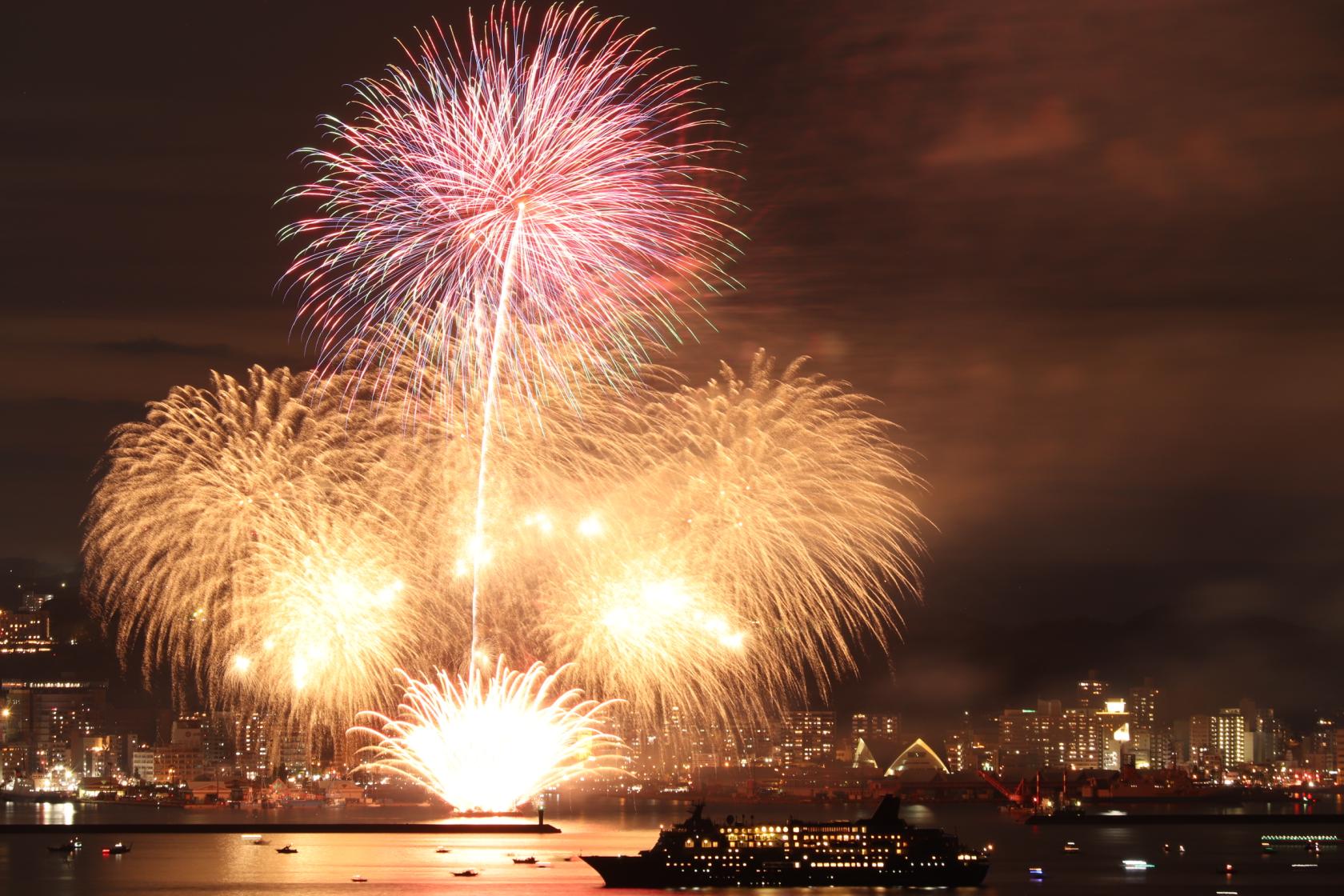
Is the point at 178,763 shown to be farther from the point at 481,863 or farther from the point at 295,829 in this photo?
the point at 481,863

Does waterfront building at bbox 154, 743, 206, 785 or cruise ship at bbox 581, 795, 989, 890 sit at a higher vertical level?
cruise ship at bbox 581, 795, 989, 890

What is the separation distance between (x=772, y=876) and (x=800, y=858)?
130 cm

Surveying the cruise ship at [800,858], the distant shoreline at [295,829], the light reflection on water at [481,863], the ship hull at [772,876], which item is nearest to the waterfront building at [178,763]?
the light reflection on water at [481,863]

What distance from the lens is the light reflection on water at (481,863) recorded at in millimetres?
72000

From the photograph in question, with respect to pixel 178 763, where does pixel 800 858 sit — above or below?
above

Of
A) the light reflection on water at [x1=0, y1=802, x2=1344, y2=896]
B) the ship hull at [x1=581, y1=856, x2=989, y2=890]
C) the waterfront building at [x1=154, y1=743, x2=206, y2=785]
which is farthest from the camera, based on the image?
the waterfront building at [x1=154, y1=743, x2=206, y2=785]

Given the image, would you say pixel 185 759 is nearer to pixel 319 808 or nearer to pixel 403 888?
pixel 319 808

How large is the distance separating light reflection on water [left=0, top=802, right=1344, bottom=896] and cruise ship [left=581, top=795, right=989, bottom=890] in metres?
1.12

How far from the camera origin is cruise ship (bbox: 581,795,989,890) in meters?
65.9

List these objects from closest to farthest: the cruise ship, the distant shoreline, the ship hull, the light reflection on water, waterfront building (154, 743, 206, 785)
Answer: the ship hull → the cruise ship → the light reflection on water → the distant shoreline → waterfront building (154, 743, 206, 785)

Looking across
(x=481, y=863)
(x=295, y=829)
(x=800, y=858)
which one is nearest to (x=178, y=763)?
(x=295, y=829)

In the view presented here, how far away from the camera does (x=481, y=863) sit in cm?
8269

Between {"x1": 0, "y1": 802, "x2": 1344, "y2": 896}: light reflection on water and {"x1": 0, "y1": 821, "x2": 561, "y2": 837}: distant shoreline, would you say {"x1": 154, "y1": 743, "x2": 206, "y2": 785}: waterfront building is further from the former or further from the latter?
{"x1": 0, "y1": 821, "x2": 561, "y2": 837}: distant shoreline

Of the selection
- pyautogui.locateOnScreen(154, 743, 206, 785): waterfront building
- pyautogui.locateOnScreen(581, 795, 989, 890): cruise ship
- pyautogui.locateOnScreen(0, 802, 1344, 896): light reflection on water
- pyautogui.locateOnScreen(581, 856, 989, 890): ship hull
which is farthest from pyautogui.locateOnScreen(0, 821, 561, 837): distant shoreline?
pyautogui.locateOnScreen(154, 743, 206, 785): waterfront building
